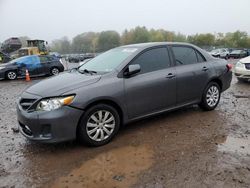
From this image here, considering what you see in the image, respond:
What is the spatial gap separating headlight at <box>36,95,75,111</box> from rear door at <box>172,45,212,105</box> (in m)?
2.37

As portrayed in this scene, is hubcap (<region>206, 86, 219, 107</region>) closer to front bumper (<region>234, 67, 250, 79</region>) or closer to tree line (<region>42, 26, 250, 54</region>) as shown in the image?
front bumper (<region>234, 67, 250, 79</region>)

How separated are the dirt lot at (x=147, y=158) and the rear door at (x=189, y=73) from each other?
54cm

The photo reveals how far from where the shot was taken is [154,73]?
528 cm

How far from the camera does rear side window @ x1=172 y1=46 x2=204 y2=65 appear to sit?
5.80 metres

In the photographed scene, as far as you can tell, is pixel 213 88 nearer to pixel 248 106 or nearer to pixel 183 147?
pixel 248 106

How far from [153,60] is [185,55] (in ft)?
3.13

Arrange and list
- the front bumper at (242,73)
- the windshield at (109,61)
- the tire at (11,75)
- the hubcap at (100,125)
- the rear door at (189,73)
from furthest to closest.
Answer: the tire at (11,75) → the front bumper at (242,73) → the rear door at (189,73) → the windshield at (109,61) → the hubcap at (100,125)

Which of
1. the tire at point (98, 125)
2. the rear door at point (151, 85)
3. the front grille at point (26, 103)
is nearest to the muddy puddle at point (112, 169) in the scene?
the tire at point (98, 125)

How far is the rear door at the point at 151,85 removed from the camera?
4.92 meters

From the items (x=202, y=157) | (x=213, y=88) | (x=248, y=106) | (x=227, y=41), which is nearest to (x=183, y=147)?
(x=202, y=157)

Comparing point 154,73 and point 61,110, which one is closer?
point 61,110

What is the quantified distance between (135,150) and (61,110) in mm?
1313

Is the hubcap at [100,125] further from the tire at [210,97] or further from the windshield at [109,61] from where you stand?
the tire at [210,97]

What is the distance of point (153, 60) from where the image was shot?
541 centimetres
